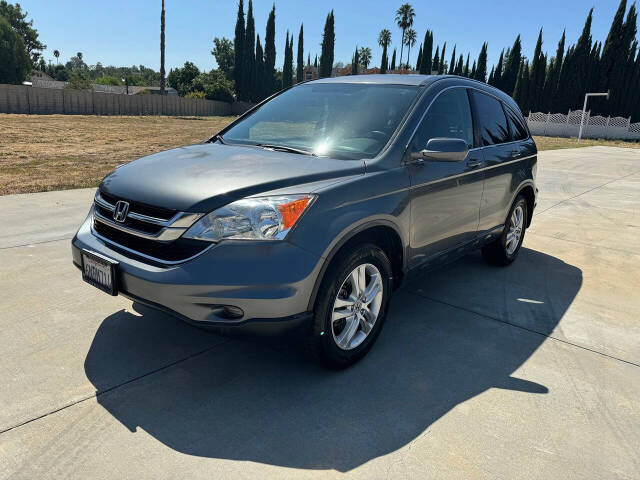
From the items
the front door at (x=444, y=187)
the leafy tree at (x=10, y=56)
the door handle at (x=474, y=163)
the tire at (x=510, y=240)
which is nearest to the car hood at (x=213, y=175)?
the front door at (x=444, y=187)

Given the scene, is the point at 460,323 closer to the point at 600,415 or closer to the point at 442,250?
the point at 442,250

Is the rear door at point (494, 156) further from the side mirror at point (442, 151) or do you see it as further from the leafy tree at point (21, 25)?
the leafy tree at point (21, 25)

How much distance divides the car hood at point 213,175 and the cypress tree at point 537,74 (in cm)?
4938

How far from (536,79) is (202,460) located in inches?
2015

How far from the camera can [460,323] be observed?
3938 mm

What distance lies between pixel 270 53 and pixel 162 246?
60192 mm

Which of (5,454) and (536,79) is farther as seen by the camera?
(536,79)

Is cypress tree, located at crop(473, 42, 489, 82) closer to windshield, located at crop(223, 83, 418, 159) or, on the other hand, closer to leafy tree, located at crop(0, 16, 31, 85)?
leafy tree, located at crop(0, 16, 31, 85)

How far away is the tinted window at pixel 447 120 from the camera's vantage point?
11.9 ft

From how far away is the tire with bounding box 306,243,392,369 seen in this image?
282cm

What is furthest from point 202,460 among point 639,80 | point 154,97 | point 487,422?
point 639,80

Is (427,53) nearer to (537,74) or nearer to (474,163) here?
(537,74)

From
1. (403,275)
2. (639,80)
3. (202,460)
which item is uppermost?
(639,80)

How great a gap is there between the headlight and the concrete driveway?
564mm
